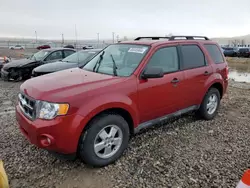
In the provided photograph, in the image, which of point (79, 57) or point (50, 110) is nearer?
point (50, 110)

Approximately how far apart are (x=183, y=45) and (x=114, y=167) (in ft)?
8.86

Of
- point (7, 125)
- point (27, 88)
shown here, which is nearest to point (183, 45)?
point (27, 88)

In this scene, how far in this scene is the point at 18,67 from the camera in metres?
10.0

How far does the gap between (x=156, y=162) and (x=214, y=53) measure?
3100 millimetres

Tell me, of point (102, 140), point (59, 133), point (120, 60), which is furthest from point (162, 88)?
point (59, 133)

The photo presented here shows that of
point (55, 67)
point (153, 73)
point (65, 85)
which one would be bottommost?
point (55, 67)

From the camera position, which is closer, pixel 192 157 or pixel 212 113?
pixel 192 157

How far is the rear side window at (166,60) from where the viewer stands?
155 inches

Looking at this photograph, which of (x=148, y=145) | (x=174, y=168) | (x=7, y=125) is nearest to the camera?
(x=174, y=168)

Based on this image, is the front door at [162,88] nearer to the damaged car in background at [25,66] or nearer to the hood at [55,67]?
the hood at [55,67]

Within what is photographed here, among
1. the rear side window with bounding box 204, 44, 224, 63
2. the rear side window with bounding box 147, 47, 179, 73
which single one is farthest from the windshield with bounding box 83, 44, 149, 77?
the rear side window with bounding box 204, 44, 224, 63

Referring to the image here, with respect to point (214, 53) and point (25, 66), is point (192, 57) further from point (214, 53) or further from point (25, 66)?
point (25, 66)

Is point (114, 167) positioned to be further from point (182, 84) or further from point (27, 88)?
point (182, 84)

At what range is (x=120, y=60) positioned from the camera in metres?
4.07
